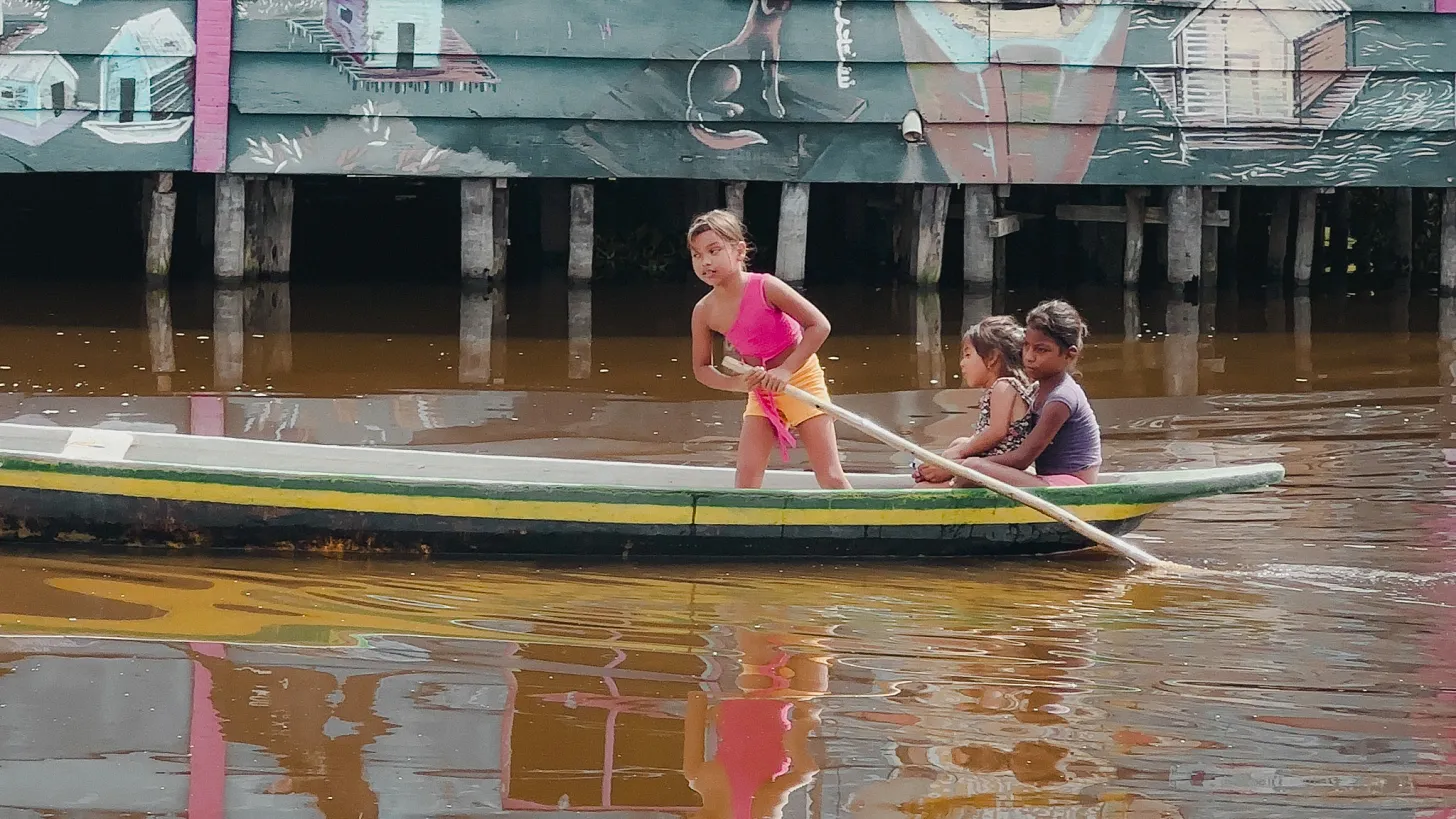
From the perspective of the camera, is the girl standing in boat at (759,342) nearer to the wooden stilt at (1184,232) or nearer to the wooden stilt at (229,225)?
the wooden stilt at (229,225)

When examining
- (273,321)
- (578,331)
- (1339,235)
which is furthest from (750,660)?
(1339,235)

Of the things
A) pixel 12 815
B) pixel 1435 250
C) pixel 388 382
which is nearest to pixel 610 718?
pixel 12 815

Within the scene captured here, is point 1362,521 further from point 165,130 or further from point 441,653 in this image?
point 165,130

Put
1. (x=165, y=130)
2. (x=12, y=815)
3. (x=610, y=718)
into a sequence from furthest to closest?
(x=165, y=130) → (x=610, y=718) → (x=12, y=815)

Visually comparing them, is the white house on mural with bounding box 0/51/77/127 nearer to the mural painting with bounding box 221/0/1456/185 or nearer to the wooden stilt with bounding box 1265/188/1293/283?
the mural painting with bounding box 221/0/1456/185

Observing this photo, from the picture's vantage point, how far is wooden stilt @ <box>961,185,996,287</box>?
1358 centimetres

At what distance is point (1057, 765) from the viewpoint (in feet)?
13.9

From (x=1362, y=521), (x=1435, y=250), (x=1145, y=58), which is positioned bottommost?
(x=1362, y=521)

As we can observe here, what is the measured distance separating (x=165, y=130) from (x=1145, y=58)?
687cm

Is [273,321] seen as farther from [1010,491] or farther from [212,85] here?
[1010,491]

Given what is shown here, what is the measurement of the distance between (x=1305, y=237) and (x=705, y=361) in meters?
9.45

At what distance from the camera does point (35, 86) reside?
1220 centimetres

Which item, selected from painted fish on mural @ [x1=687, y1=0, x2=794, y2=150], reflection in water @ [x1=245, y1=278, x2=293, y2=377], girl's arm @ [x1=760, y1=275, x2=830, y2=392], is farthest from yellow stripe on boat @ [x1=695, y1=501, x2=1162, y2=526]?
painted fish on mural @ [x1=687, y1=0, x2=794, y2=150]

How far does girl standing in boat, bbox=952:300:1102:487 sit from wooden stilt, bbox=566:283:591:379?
4299mm
